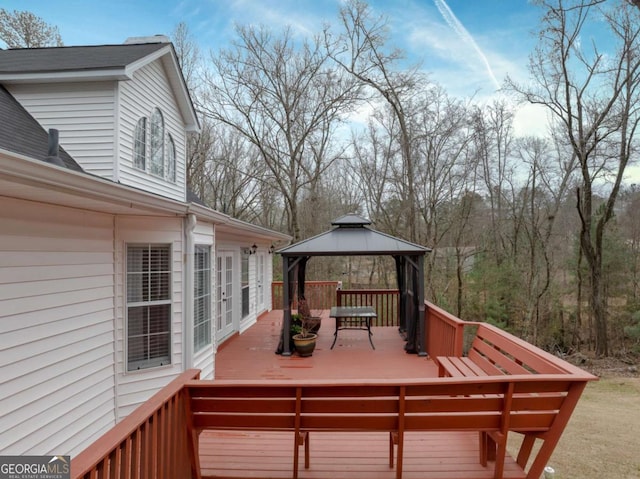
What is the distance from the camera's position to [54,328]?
3.04m

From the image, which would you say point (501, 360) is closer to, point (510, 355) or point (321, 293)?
point (510, 355)

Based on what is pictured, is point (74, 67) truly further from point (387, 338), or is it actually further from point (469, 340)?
point (469, 340)

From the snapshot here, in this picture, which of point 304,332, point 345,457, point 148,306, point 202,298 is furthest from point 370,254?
point 345,457

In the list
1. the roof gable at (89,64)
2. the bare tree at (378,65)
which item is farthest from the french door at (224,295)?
the bare tree at (378,65)

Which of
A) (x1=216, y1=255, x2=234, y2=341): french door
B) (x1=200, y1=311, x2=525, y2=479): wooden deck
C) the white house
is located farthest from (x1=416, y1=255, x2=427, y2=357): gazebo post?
(x1=216, y1=255, x2=234, y2=341): french door

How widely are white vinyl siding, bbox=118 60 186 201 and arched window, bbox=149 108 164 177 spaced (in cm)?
6

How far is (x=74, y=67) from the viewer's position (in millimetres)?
4301

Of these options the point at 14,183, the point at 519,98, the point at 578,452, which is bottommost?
the point at 578,452

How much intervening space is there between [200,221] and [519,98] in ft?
39.1

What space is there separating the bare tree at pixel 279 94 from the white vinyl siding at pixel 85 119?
10583 mm

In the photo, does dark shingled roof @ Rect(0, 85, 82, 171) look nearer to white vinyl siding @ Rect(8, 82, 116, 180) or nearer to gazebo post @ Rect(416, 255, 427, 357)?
white vinyl siding @ Rect(8, 82, 116, 180)

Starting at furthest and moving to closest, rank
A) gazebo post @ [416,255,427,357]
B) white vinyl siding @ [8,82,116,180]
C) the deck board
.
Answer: gazebo post @ [416,255,427,357], white vinyl siding @ [8,82,116,180], the deck board

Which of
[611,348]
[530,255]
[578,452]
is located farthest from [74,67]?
[611,348]

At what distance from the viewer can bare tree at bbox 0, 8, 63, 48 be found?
10836mm
